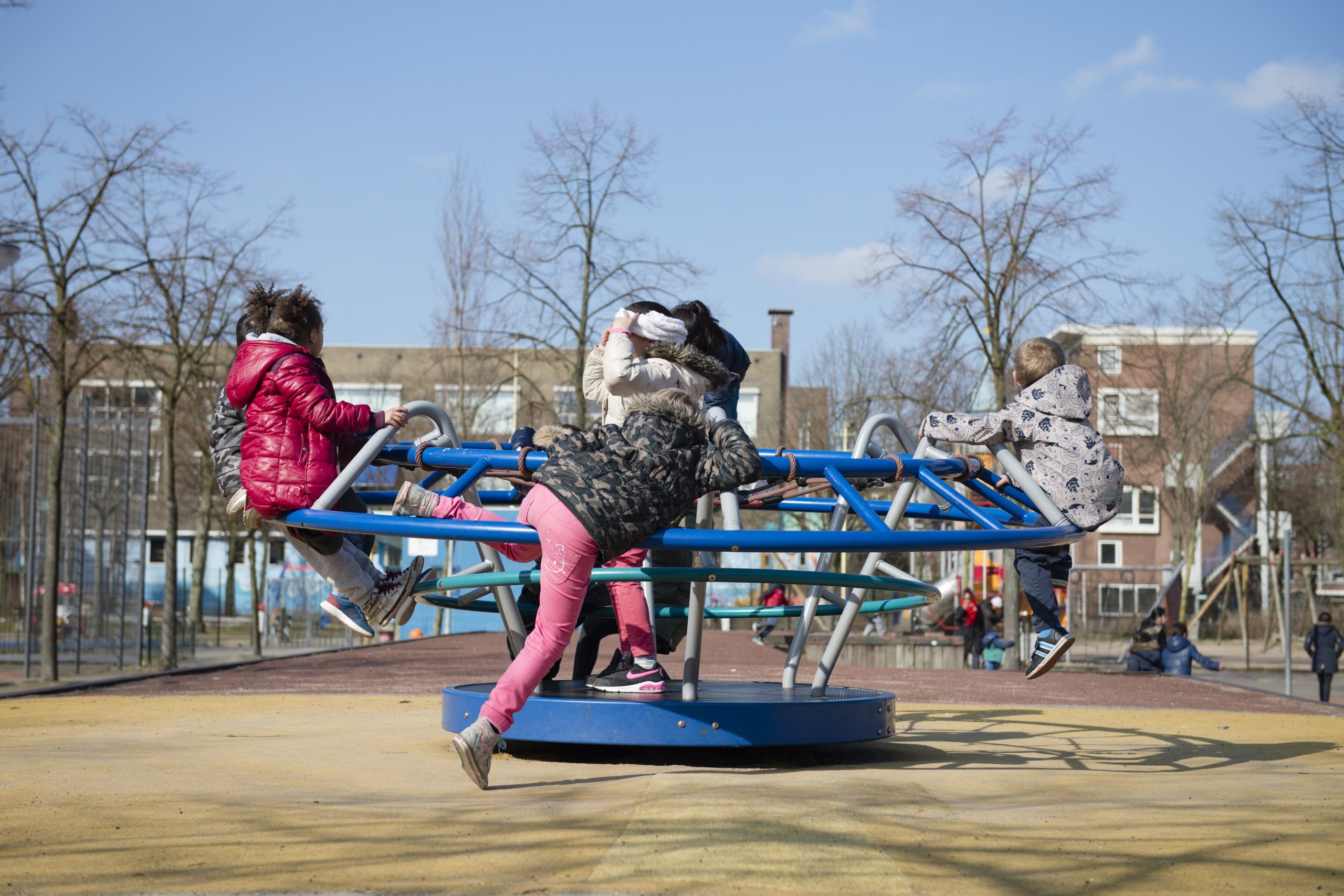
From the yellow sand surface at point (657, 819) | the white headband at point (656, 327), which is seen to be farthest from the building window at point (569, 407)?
the white headband at point (656, 327)

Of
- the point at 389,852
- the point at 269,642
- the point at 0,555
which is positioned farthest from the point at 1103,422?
the point at 389,852

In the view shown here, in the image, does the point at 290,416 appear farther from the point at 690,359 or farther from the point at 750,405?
the point at 750,405

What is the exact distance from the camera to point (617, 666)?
676 cm

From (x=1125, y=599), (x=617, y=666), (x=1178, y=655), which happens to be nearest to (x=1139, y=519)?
(x=1125, y=599)

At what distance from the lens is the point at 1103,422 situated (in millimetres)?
24516

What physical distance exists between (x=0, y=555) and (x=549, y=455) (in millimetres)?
12481

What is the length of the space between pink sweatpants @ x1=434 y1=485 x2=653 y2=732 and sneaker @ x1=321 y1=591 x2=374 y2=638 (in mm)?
1098

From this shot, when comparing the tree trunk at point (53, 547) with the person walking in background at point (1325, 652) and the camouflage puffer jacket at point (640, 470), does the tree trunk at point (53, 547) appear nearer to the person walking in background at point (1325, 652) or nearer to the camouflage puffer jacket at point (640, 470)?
the camouflage puffer jacket at point (640, 470)

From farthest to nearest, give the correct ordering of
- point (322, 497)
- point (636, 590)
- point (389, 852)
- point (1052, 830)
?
1. point (636, 590)
2. point (322, 497)
3. point (1052, 830)
4. point (389, 852)

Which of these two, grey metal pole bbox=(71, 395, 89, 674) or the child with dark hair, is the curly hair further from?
grey metal pole bbox=(71, 395, 89, 674)

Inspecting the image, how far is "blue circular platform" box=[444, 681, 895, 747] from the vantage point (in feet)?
17.9

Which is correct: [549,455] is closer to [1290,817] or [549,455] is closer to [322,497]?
[322,497]

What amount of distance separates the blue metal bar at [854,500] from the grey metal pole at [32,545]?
35.4 ft

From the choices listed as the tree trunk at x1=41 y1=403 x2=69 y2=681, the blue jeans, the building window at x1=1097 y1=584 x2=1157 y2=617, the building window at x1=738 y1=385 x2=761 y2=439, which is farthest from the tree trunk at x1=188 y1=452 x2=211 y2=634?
the building window at x1=738 y1=385 x2=761 y2=439
